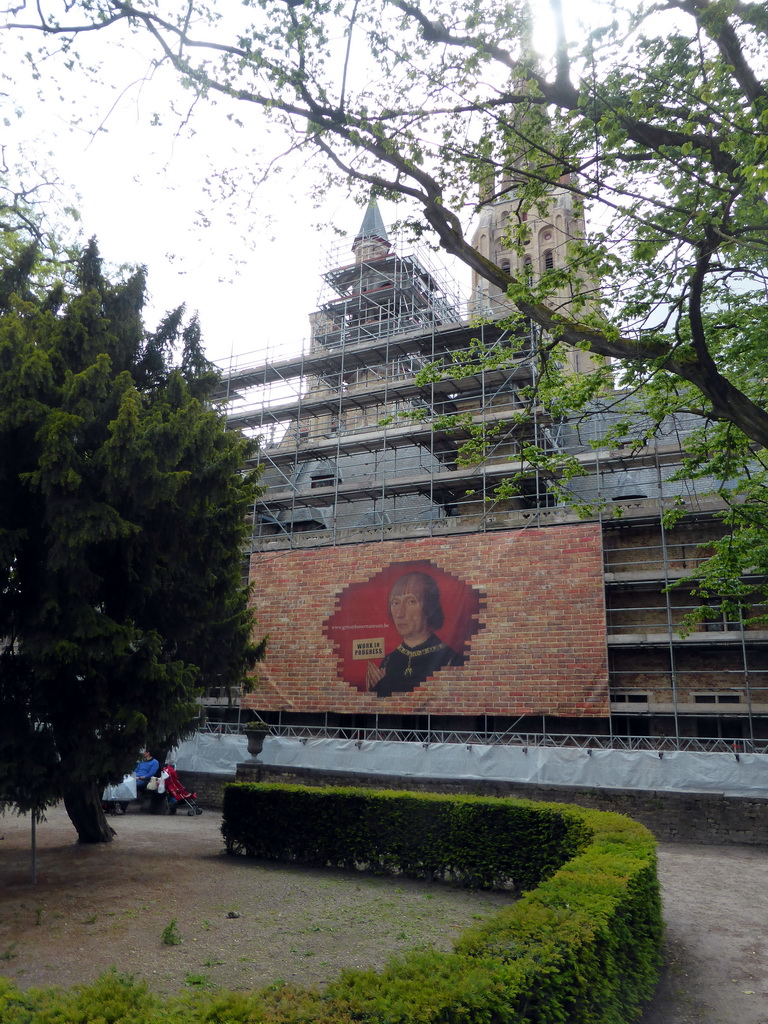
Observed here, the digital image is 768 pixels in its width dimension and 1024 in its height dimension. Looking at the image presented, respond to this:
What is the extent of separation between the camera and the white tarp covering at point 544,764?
14.9 meters

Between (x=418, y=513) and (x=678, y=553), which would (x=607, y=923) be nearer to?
(x=678, y=553)

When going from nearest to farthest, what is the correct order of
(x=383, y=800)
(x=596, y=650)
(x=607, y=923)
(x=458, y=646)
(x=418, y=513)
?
1. (x=607, y=923)
2. (x=383, y=800)
3. (x=596, y=650)
4. (x=458, y=646)
5. (x=418, y=513)

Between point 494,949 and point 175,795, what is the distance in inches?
562

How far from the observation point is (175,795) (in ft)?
55.6

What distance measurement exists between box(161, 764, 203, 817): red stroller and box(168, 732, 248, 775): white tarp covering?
1.36 m

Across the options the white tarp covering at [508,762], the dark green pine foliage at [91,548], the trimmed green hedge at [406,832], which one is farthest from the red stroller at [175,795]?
the dark green pine foliage at [91,548]

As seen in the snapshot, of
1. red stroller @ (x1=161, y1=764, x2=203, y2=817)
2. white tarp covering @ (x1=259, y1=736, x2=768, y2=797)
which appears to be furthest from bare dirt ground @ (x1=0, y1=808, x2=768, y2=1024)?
red stroller @ (x1=161, y1=764, x2=203, y2=817)

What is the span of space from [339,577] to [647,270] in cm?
1445

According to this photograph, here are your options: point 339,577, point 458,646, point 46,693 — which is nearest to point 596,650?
point 458,646

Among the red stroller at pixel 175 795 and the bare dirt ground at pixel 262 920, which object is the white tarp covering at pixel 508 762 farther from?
the bare dirt ground at pixel 262 920

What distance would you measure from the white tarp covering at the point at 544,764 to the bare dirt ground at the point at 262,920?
249 cm

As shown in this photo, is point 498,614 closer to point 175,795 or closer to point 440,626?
→ point 440,626

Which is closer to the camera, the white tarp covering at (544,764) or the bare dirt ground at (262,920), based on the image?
the bare dirt ground at (262,920)

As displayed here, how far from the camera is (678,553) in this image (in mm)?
20000
